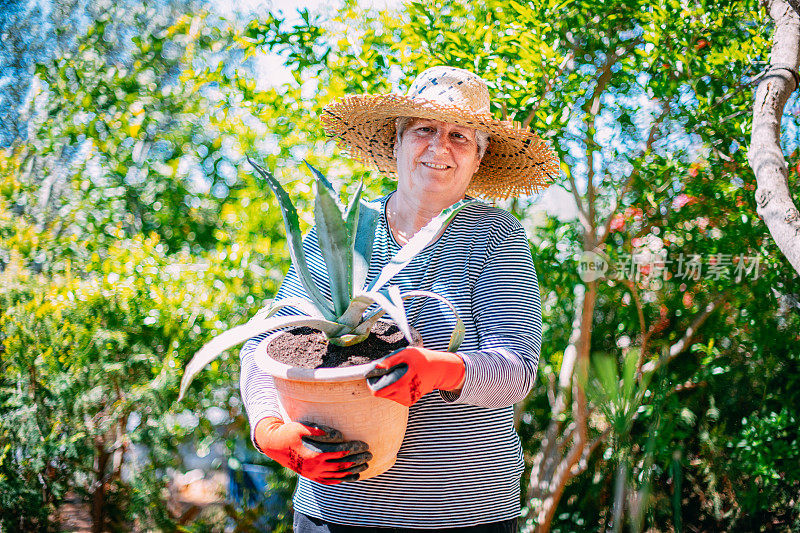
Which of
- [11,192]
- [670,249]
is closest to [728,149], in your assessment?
[670,249]

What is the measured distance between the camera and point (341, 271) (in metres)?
1.42

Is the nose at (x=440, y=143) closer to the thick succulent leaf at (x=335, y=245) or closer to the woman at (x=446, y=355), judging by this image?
the woman at (x=446, y=355)

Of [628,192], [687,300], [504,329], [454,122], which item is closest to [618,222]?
[628,192]

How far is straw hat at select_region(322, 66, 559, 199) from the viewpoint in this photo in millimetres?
1603

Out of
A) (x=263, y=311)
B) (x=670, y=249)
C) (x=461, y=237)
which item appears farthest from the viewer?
(x=670, y=249)

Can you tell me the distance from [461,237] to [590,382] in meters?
1.84

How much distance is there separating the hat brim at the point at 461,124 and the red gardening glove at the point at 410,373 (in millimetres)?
667

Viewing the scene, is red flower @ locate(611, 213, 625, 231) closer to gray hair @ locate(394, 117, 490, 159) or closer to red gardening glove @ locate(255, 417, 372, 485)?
gray hair @ locate(394, 117, 490, 159)

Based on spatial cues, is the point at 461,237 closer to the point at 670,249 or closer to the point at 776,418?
the point at 670,249

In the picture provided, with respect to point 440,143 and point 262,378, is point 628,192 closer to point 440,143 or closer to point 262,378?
point 440,143

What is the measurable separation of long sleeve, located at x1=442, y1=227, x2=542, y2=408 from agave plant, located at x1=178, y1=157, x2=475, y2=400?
9cm

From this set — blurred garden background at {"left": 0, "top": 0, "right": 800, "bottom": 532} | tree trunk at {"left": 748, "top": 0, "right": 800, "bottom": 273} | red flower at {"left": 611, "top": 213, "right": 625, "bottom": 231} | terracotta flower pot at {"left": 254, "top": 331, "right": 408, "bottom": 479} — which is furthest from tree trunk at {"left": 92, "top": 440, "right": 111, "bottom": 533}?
tree trunk at {"left": 748, "top": 0, "right": 800, "bottom": 273}

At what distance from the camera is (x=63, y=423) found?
9.61 ft

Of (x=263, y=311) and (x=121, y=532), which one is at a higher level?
(x=263, y=311)
